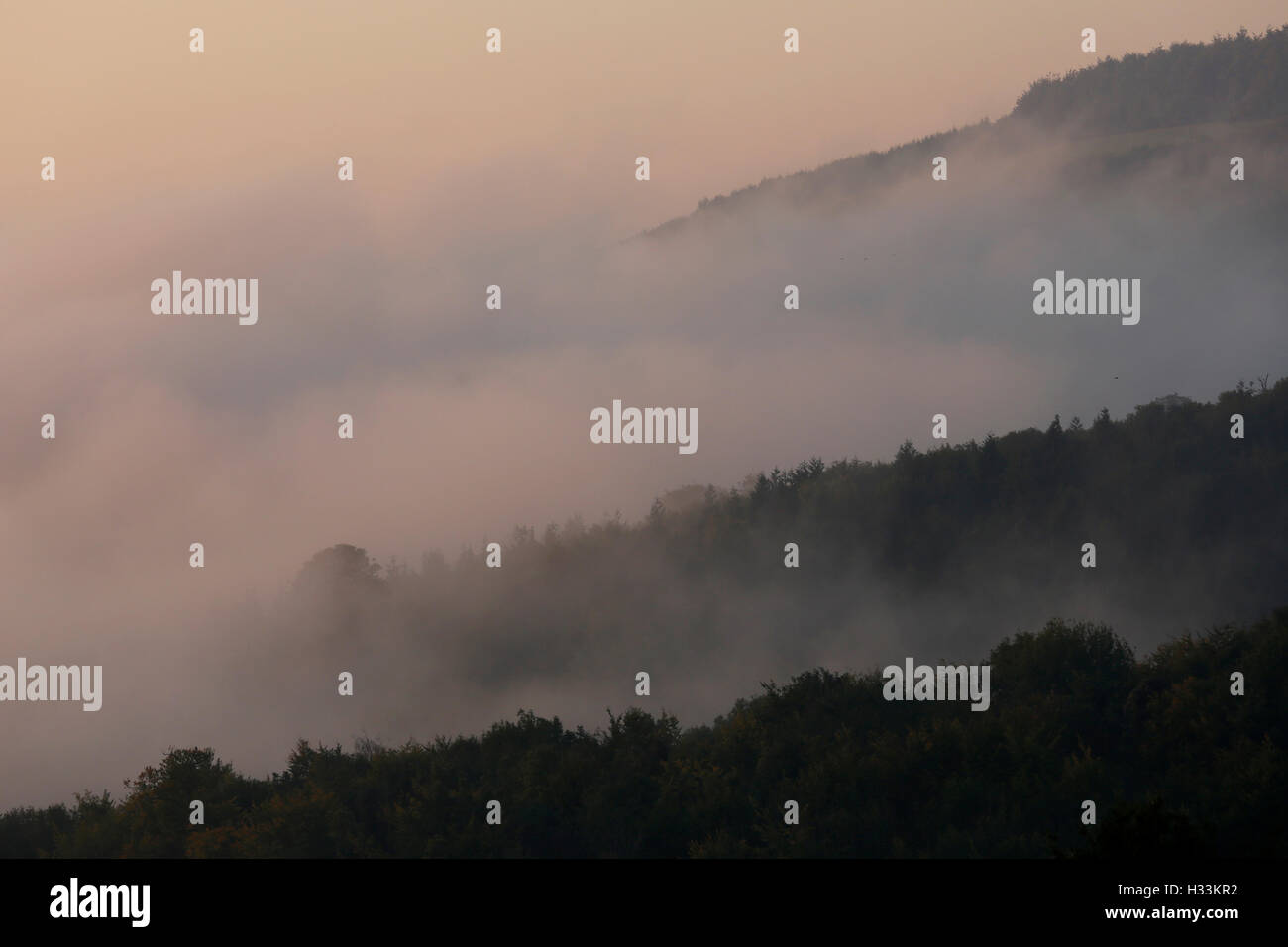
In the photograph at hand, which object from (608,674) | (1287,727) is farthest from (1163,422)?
(1287,727)

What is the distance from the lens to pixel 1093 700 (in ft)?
209

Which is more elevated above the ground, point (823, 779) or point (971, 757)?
point (971, 757)

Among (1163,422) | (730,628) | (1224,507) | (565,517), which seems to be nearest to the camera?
(1224,507)

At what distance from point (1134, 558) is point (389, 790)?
227 ft

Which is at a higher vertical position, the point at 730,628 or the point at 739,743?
the point at 730,628

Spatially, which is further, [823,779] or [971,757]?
[823,779]
